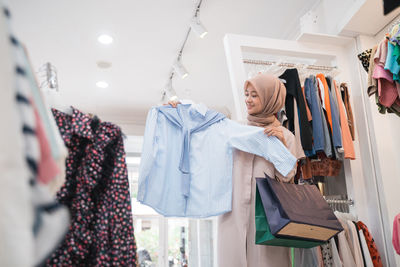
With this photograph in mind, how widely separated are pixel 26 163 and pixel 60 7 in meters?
2.80

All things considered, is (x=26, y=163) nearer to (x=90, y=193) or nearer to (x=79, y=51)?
(x=90, y=193)

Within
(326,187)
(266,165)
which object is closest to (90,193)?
(266,165)

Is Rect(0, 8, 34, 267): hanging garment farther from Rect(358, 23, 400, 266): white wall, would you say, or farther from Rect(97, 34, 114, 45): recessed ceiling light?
Rect(97, 34, 114, 45): recessed ceiling light

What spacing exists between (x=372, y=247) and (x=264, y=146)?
104 centimetres

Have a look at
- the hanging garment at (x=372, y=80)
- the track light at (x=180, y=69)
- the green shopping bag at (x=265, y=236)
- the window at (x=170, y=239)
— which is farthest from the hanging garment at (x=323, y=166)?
the window at (x=170, y=239)

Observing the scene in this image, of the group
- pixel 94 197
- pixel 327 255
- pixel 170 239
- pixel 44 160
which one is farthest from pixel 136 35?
pixel 170 239

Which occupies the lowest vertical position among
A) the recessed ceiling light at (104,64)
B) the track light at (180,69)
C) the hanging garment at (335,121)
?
the hanging garment at (335,121)

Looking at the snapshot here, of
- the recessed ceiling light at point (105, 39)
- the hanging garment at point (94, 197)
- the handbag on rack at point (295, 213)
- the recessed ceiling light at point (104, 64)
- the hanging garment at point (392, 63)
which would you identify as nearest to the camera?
the hanging garment at point (94, 197)

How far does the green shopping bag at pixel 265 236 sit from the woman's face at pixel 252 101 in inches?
20.5

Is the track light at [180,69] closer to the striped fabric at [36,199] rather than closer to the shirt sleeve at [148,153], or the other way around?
the shirt sleeve at [148,153]

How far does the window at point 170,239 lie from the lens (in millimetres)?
5367

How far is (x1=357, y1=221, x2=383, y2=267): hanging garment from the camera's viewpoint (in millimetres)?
2137

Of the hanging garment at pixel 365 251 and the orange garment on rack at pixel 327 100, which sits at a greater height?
the orange garment on rack at pixel 327 100

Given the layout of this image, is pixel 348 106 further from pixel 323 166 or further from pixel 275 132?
pixel 275 132
